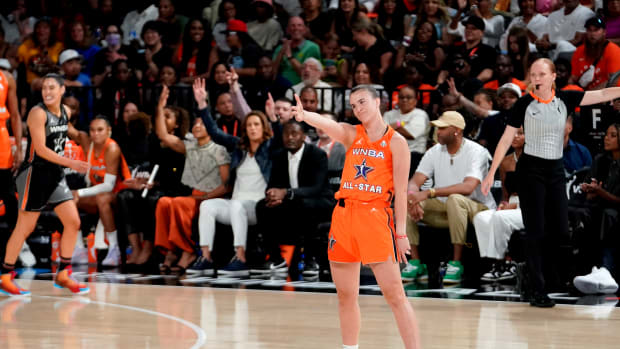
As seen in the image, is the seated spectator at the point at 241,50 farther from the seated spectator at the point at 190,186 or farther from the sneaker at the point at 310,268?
the sneaker at the point at 310,268

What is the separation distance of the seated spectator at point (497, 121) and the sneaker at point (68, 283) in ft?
14.1

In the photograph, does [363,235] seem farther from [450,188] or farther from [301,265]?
[301,265]

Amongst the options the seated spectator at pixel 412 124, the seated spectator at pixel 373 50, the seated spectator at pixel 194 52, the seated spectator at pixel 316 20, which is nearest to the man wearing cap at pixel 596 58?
the seated spectator at pixel 412 124

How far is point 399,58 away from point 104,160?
3.67 meters

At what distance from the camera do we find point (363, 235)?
15.2ft

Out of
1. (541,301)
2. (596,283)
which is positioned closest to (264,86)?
(596,283)

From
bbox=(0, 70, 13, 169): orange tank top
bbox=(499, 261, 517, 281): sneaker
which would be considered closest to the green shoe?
bbox=(499, 261, 517, 281): sneaker

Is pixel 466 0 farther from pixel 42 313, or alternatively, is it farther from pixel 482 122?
pixel 42 313

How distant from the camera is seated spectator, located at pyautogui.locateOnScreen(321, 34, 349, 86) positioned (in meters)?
11.6

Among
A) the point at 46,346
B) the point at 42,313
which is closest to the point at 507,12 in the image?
the point at 42,313

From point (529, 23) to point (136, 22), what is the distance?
6.16 m

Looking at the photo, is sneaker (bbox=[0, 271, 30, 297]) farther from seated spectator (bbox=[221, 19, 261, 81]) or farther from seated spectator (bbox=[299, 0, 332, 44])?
seated spectator (bbox=[299, 0, 332, 44])

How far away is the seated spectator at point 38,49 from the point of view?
1368 centimetres

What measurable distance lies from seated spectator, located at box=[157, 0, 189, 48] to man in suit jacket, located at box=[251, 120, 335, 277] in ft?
14.2
